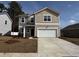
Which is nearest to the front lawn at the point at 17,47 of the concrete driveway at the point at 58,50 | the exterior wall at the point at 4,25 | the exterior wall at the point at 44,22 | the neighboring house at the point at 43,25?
the concrete driveway at the point at 58,50

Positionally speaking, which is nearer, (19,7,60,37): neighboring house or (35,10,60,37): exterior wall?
(19,7,60,37): neighboring house

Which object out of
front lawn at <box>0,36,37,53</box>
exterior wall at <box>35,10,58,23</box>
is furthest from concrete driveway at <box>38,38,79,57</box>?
exterior wall at <box>35,10,58,23</box>

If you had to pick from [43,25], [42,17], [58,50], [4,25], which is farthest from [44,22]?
[58,50]

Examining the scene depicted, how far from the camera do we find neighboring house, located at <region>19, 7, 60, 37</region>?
34.8m

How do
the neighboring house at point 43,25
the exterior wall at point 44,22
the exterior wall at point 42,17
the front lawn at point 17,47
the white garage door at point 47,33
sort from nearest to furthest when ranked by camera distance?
the front lawn at point 17,47, the white garage door at point 47,33, the neighboring house at point 43,25, the exterior wall at point 44,22, the exterior wall at point 42,17

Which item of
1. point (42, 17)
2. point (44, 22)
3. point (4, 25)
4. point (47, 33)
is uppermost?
point (42, 17)

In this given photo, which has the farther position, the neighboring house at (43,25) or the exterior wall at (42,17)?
the exterior wall at (42,17)

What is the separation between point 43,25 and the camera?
35.1 meters

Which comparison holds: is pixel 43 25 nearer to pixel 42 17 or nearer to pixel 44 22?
pixel 44 22

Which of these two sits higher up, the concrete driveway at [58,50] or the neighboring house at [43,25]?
the neighboring house at [43,25]

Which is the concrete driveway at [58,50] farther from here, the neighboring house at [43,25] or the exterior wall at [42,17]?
the exterior wall at [42,17]

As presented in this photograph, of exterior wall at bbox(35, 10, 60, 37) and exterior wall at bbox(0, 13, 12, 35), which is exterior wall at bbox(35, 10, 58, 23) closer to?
exterior wall at bbox(35, 10, 60, 37)

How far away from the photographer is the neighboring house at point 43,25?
3478cm


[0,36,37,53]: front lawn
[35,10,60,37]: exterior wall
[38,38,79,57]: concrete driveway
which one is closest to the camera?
[38,38,79,57]: concrete driveway
